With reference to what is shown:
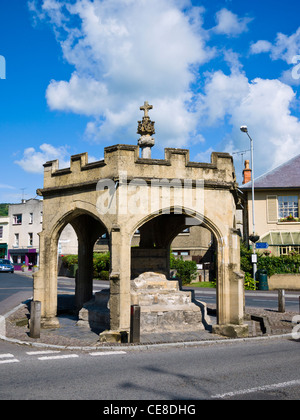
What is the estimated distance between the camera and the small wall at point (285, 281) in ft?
86.2

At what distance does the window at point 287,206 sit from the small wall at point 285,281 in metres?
5.91

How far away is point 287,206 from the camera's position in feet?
A: 101

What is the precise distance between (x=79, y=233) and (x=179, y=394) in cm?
945

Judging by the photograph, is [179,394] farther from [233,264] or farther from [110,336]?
[233,264]

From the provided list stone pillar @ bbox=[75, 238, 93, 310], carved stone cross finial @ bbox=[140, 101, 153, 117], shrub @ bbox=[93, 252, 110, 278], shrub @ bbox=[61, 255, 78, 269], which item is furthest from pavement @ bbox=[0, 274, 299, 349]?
shrub @ bbox=[61, 255, 78, 269]

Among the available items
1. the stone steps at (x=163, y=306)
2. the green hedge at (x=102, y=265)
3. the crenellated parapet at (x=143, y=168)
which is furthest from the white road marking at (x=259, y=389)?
the green hedge at (x=102, y=265)

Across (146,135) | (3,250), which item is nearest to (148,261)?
(146,135)

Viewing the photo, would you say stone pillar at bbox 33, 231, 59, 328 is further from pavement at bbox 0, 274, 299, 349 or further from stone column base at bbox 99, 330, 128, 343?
stone column base at bbox 99, 330, 128, 343

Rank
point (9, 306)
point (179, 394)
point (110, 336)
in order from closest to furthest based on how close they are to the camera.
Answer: point (179, 394), point (110, 336), point (9, 306)

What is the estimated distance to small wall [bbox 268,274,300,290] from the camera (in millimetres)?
26266

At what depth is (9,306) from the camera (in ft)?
54.7

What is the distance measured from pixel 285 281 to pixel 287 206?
6908mm

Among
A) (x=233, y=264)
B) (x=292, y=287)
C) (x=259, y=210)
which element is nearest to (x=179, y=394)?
(x=233, y=264)

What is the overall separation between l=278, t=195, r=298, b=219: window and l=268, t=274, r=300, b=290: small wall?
5907mm
